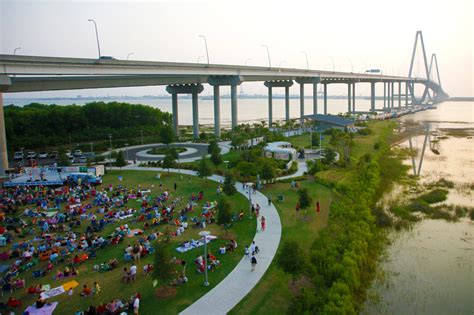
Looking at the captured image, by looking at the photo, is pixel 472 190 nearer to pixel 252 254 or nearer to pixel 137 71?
pixel 252 254

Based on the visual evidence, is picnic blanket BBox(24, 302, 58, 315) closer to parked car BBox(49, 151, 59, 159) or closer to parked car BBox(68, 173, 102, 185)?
parked car BBox(68, 173, 102, 185)

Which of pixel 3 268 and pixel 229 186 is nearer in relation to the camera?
pixel 3 268

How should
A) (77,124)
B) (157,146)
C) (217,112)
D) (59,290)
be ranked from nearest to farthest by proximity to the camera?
(59,290) → (157,146) → (217,112) → (77,124)

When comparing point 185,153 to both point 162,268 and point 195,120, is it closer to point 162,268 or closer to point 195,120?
point 195,120

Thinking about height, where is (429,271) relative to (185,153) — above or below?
below

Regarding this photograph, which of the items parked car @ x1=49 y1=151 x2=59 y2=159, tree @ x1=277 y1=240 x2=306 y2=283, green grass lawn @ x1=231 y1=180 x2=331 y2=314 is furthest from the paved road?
tree @ x1=277 y1=240 x2=306 y2=283

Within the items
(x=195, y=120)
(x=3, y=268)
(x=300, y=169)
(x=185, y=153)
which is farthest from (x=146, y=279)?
(x=195, y=120)

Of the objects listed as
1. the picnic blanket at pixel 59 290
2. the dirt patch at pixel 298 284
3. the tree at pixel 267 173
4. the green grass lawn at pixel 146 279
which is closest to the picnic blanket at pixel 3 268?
the green grass lawn at pixel 146 279
